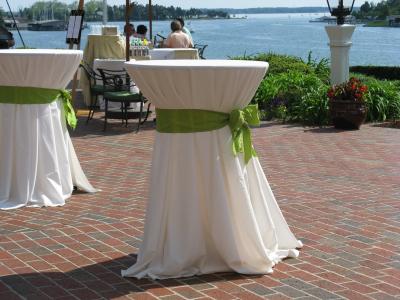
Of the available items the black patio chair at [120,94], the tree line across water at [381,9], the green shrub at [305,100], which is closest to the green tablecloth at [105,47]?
the black patio chair at [120,94]

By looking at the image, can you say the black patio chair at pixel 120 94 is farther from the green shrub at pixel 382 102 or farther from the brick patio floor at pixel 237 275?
the green shrub at pixel 382 102

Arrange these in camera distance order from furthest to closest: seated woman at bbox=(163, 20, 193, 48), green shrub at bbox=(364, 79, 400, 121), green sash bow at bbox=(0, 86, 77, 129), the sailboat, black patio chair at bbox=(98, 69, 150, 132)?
the sailboat
seated woman at bbox=(163, 20, 193, 48)
green shrub at bbox=(364, 79, 400, 121)
black patio chair at bbox=(98, 69, 150, 132)
green sash bow at bbox=(0, 86, 77, 129)

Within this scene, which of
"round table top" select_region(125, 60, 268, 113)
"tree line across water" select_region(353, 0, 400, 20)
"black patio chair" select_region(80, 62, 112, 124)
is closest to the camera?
"round table top" select_region(125, 60, 268, 113)

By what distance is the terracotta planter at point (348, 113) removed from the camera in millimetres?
11992

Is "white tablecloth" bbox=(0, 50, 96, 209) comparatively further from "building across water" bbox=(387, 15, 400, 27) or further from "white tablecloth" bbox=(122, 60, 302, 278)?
"building across water" bbox=(387, 15, 400, 27)

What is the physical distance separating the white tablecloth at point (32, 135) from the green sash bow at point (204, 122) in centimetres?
213

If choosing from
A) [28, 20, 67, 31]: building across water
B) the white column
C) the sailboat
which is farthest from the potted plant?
[28, 20, 67, 31]: building across water

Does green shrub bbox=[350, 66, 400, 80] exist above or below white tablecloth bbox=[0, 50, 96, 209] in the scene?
below

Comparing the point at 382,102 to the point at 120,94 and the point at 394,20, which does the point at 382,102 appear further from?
the point at 394,20

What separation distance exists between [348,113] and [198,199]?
25.4 feet

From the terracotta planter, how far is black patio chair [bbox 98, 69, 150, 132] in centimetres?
297

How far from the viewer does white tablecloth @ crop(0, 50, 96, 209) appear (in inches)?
258

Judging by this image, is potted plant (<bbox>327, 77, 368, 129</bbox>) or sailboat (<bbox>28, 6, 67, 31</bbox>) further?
sailboat (<bbox>28, 6, 67, 31</bbox>)

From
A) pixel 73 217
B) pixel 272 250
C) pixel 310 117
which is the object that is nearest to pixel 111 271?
pixel 272 250
